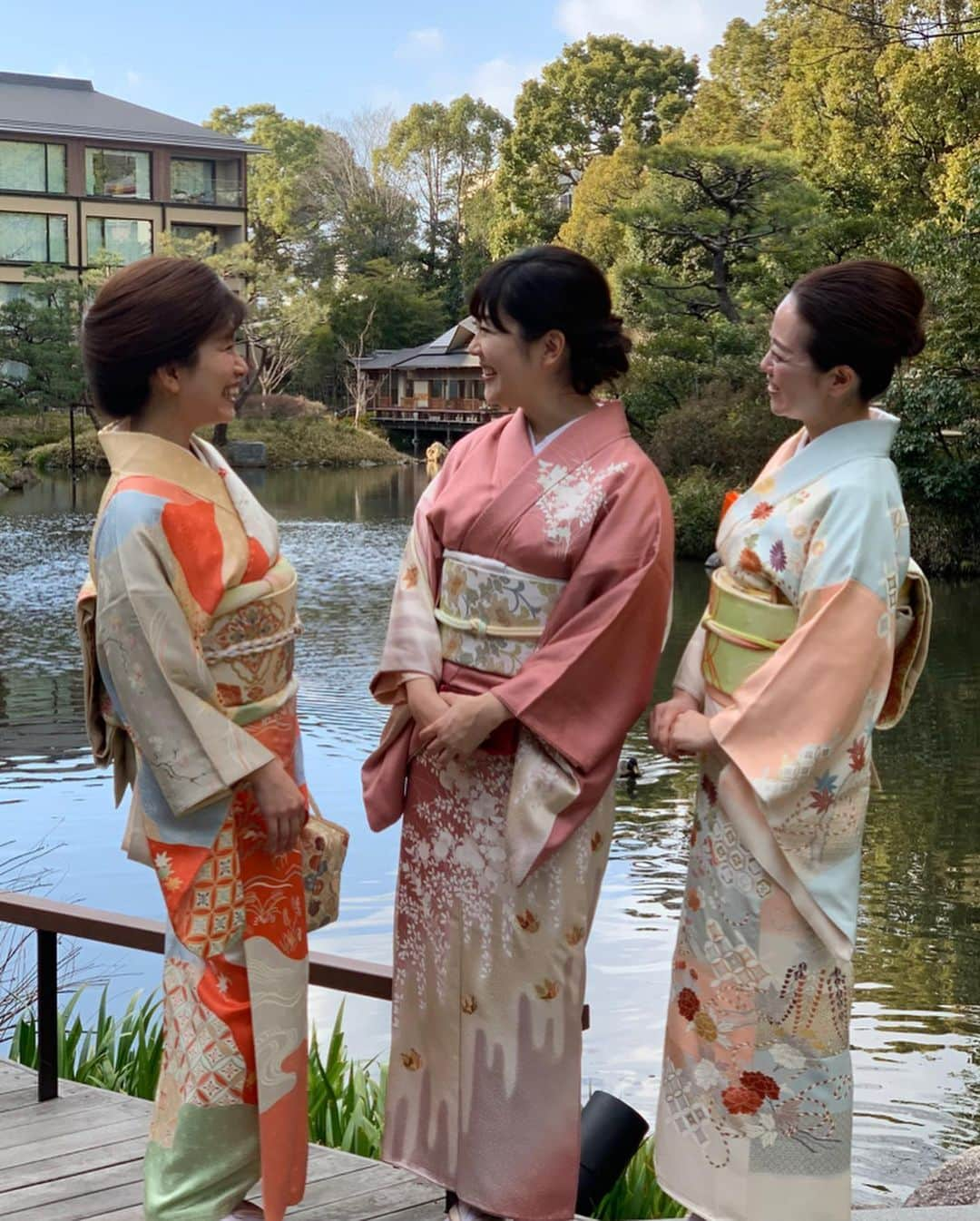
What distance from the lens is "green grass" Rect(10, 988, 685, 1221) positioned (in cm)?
286

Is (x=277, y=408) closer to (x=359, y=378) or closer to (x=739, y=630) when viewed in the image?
(x=359, y=378)

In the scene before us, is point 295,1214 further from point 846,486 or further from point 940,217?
point 940,217

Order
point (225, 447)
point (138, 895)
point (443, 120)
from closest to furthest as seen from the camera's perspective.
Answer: point (138, 895) < point (225, 447) < point (443, 120)

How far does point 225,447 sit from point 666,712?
30.8 metres

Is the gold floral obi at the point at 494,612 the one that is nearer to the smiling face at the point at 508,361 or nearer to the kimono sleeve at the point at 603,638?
the kimono sleeve at the point at 603,638

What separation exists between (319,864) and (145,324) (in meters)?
0.82

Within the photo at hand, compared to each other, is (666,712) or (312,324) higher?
(312,324)

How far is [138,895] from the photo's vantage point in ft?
21.8

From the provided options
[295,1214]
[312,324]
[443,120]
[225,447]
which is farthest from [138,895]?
[443,120]

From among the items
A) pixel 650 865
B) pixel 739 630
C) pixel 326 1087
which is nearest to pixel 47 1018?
pixel 326 1087

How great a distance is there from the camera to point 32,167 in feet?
118

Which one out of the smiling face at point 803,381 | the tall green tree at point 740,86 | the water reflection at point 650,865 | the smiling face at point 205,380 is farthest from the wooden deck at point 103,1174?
the tall green tree at point 740,86

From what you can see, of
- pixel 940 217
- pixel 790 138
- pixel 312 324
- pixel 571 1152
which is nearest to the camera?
pixel 571 1152

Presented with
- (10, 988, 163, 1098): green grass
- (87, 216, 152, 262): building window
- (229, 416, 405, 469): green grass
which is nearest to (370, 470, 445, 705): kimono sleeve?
(10, 988, 163, 1098): green grass
